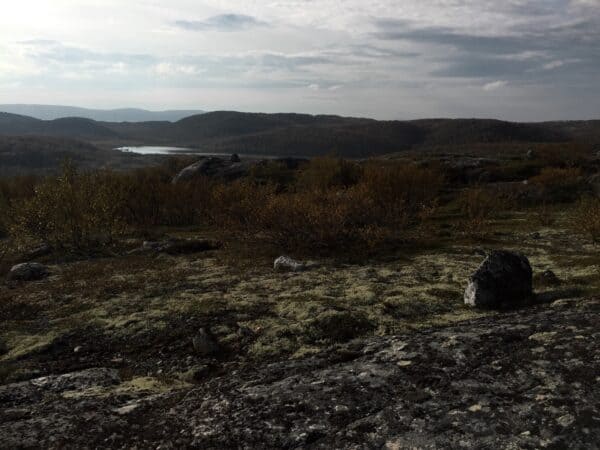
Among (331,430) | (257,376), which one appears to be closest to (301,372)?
(257,376)

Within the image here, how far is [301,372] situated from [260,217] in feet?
45.7

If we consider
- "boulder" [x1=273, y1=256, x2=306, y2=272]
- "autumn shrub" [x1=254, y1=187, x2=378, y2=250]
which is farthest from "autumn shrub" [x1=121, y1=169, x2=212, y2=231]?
"boulder" [x1=273, y1=256, x2=306, y2=272]

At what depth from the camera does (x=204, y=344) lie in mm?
9188

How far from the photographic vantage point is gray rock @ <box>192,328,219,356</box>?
9125 millimetres

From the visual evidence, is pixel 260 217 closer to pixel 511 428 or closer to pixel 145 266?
pixel 145 266

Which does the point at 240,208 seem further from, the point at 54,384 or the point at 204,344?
the point at 54,384

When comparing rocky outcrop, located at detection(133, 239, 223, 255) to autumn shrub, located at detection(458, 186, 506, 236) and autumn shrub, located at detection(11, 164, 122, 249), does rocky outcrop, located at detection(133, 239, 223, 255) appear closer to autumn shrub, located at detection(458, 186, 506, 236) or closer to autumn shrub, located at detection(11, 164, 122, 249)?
autumn shrub, located at detection(11, 164, 122, 249)

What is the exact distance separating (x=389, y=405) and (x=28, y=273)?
16542 mm

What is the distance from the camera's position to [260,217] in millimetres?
20406

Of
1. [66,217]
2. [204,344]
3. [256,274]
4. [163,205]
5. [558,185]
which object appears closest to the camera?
[204,344]

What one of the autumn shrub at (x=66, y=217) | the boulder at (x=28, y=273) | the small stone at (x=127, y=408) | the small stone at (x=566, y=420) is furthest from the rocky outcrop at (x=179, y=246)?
the small stone at (x=566, y=420)

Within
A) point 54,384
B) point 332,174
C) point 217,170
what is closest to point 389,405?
point 54,384

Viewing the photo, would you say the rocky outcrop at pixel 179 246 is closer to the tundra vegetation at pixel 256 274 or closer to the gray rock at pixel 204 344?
the tundra vegetation at pixel 256 274

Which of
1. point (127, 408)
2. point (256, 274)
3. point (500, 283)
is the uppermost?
point (500, 283)
